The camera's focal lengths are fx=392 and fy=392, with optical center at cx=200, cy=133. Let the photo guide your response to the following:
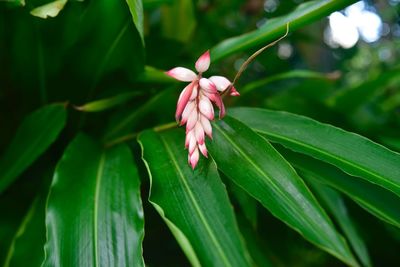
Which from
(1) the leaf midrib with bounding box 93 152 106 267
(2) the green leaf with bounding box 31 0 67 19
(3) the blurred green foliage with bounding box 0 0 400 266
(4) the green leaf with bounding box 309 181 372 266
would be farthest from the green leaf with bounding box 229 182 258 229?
(2) the green leaf with bounding box 31 0 67 19

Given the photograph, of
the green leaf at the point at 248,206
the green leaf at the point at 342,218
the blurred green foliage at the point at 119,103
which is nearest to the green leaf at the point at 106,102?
the blurred green foliage at the point at 119,103

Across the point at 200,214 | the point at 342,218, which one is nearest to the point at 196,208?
the point at 200,214

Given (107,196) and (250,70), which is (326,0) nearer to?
(107,196)

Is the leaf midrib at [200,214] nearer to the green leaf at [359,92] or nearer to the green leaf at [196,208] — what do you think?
the green leaf at [196,208]

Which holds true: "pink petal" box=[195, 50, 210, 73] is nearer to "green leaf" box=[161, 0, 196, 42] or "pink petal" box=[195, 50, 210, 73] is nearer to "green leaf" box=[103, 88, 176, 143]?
"green leaf" box=[103, 88, 176, 143]

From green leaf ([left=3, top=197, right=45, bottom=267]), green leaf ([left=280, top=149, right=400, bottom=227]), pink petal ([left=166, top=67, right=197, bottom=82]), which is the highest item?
pink petal ([left=166, top=67, right=197, bottom=82])

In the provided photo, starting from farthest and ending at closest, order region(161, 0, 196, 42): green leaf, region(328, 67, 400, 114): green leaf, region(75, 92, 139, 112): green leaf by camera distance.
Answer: region(161, 0, 196, 42): green leaf
region(328, 67, 400, 114): green leaf
region(75, 92, 139, 112): green leaf

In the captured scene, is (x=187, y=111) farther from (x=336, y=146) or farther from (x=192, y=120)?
(x=336, y=146)
